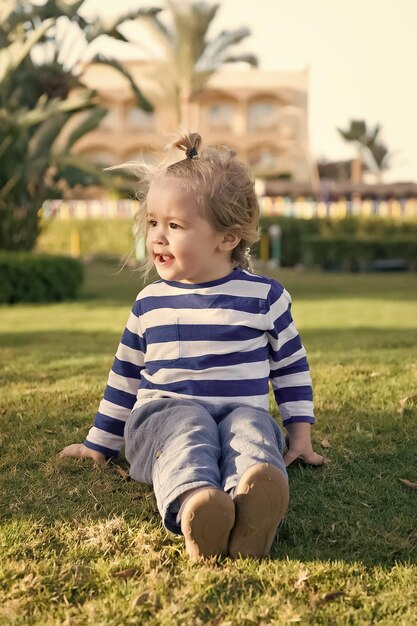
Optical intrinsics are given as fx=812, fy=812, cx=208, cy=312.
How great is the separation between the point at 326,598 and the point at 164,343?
108cm

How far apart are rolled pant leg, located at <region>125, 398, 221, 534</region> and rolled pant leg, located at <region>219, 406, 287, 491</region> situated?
0.03m

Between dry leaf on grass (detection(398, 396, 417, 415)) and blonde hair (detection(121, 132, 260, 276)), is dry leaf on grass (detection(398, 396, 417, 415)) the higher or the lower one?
the lower one

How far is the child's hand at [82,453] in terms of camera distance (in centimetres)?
315

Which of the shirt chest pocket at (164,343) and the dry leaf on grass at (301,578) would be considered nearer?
the dry leaf on grass at (301,578)

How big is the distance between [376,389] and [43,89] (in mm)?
12351

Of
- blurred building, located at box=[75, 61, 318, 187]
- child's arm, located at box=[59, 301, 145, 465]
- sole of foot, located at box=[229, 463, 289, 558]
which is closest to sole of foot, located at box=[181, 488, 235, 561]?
sole of foot, located at box=[229, 463, 289, 558]

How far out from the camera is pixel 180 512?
2.36 m

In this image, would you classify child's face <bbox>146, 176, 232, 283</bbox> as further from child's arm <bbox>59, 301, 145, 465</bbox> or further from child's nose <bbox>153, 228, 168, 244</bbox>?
child's arm <bbox>59, 301, 145, 465</bbox>

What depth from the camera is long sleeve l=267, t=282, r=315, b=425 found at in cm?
295

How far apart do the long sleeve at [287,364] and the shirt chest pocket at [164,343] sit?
342mm

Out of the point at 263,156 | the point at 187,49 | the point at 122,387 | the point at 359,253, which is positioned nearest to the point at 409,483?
the point at 122,387

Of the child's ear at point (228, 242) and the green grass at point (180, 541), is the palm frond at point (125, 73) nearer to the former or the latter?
the green grass at point (180, 541)

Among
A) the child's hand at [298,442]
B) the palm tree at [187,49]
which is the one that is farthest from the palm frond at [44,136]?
the palm tree at [187,49]

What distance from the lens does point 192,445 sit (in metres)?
2.51
